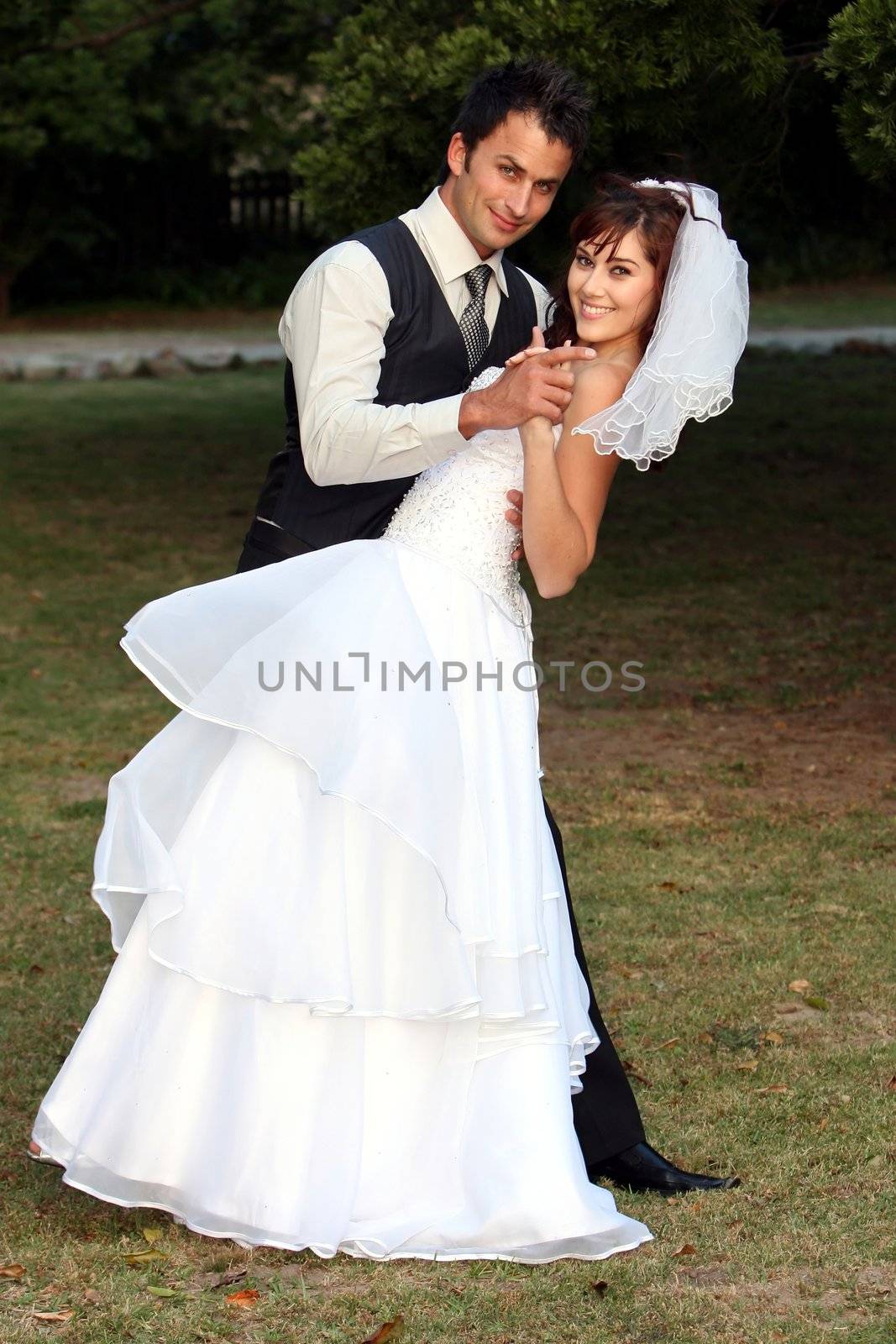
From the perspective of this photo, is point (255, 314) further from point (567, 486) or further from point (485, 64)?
point (567, 486)

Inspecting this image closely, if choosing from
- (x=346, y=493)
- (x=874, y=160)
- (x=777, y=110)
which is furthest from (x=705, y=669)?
(x=346, y=493)

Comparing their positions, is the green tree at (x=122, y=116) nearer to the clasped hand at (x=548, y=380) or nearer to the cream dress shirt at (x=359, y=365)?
the cream dress shirt at (x=359, y=365)

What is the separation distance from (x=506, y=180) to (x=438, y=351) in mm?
367

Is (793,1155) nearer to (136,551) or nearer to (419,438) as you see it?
(419,438)

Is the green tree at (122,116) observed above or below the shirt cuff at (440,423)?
below

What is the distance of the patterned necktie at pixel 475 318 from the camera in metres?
3.60

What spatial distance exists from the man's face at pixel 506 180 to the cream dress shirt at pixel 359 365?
6 centimetres

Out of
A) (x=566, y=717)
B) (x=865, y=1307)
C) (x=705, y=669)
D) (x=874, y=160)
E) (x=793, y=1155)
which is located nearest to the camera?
(x=865, y=1307)

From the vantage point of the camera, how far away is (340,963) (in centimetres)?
322

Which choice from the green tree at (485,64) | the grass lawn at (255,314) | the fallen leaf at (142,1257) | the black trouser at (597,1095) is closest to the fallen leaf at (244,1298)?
the fallen leaf at (142,1257)

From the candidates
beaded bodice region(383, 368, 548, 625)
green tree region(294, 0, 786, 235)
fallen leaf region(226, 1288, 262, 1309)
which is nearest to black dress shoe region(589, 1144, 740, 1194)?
fallen leaf region(226, 1288, 262, 1309)

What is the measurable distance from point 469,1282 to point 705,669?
5488 mm

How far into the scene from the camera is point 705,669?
845cm

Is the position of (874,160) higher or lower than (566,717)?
higher
